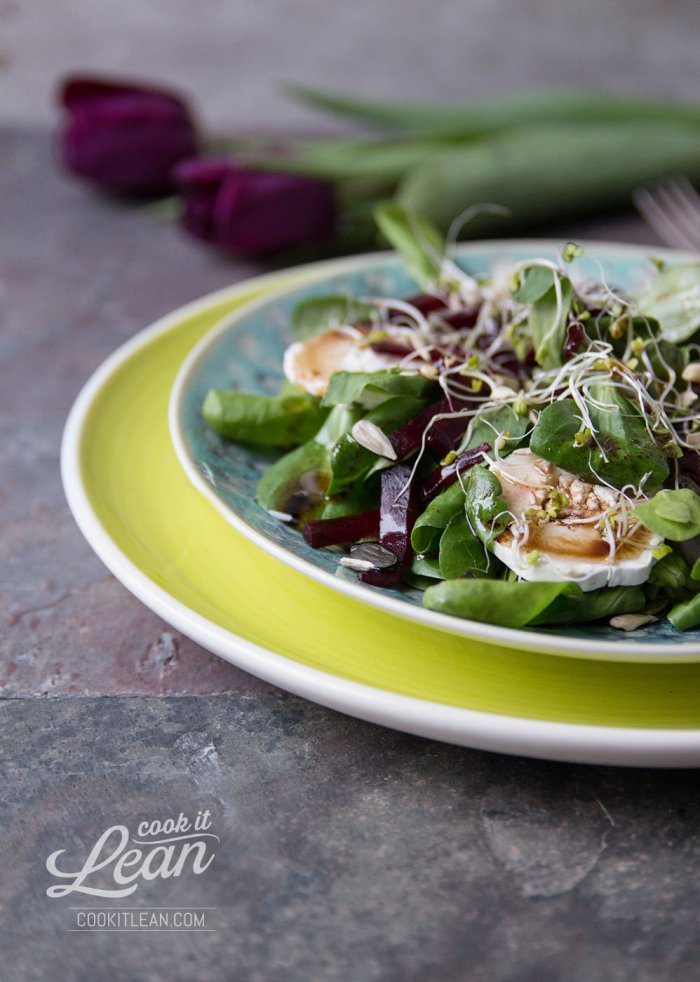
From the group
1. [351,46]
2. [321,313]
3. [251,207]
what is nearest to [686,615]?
[321,313]

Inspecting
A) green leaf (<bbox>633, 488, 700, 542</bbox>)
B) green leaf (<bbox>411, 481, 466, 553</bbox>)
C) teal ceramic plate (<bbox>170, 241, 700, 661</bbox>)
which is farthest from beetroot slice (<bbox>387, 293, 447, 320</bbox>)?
green leaf (<bbox>633, 488, 700, 542</bbox>)

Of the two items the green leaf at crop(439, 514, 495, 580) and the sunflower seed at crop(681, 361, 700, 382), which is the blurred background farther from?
the green leaf at crop(439, 514, 495, 580)

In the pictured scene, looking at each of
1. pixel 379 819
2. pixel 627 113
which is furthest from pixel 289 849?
pixel 627 113

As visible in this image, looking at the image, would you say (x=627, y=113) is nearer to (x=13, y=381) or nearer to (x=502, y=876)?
(x=13, y=381)

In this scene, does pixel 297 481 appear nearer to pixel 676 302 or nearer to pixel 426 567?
pixel 426 567

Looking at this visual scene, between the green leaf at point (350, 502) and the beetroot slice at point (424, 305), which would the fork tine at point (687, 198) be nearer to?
the beetroot slice at point (424, 305)

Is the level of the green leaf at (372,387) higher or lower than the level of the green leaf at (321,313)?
higher
